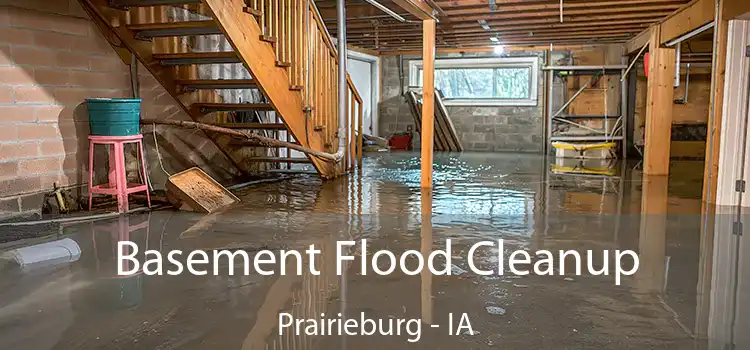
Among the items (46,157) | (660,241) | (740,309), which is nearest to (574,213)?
(660,241)

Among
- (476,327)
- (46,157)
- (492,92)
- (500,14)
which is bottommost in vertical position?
(476,327)

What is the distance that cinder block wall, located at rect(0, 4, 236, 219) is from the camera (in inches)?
168

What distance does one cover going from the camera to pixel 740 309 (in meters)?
2.47

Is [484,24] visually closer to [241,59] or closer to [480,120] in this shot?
[480,120]

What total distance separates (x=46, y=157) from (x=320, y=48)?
301 centimetres

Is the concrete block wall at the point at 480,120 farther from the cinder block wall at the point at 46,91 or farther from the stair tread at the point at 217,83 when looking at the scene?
the cinder block wall at the point at 46,91

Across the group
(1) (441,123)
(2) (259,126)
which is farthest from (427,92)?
(1) (441,123)

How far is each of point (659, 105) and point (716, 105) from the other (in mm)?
2611

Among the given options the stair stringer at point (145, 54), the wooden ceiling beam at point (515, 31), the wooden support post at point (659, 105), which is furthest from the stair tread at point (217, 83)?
the wooden support post at point (659, 105)

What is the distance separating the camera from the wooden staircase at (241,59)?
4.76 metres

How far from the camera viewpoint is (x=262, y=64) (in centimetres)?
501

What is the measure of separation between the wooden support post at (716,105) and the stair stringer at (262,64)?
3.96 m

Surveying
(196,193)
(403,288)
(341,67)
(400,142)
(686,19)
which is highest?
(686,19)

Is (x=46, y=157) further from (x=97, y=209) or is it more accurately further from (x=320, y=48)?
(x=320, y=48)
